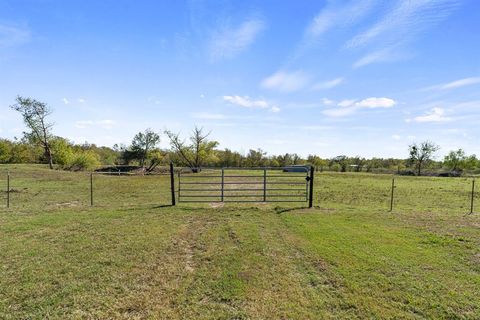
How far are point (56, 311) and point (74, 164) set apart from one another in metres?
39.8

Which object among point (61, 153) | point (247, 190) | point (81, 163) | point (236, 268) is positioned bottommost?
point (236, 268)

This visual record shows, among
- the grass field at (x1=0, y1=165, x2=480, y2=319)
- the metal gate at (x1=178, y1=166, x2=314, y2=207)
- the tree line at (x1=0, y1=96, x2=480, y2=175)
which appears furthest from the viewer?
the tree line at (x1=0, y1=96, x2=480, y2=175)

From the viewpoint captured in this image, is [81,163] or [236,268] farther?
[81,163]

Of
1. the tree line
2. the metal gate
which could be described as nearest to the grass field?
the metal gate

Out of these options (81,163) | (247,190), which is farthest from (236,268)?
(81,163)

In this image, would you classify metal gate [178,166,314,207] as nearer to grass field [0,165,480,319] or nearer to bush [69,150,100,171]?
grass field [0,165,480,319]

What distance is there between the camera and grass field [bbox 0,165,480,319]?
357 cm

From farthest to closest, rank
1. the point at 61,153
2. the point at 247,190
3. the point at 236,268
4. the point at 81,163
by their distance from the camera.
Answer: the point at 61,153 → the point at 81,163 → the point at 247,190 → the point at 236,268

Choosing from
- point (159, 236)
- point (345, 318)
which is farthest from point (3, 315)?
point (345, 318)

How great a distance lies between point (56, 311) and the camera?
3410mm

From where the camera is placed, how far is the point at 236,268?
15.8 feet

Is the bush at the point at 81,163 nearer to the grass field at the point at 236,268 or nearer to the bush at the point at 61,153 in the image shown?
the bush at the point at 61,153

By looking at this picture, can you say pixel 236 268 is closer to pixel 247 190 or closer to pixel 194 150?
pixel 247 190

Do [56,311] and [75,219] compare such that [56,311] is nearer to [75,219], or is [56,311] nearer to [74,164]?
[75,219]
